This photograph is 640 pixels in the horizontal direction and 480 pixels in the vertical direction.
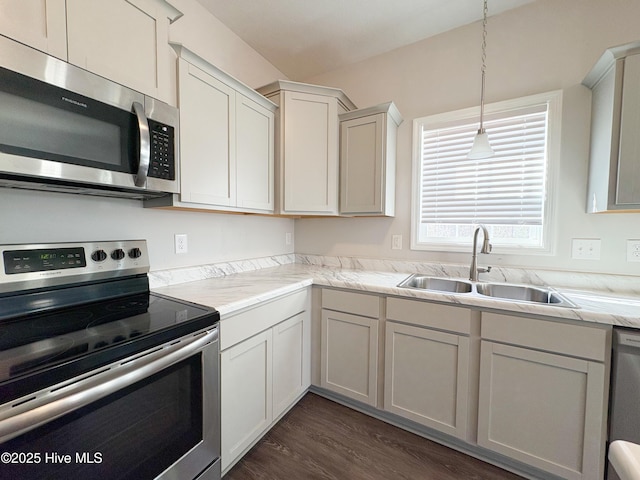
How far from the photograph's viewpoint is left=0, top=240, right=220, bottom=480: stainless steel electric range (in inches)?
26.8

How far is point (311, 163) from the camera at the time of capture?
2117mm

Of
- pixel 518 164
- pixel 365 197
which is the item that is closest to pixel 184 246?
pixel 365 197

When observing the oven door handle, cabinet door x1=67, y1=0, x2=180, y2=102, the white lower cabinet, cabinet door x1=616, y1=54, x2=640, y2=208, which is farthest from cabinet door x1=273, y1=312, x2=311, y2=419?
cabinet door x1=616, y1=54, x2=640, y2=208

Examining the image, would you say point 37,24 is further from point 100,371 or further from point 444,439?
point 444,439

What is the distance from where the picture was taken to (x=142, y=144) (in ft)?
3.71

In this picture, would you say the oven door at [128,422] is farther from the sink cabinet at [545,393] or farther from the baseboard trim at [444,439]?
the sink cabinet at [545,393]

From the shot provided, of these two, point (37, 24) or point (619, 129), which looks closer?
point (37, 24)

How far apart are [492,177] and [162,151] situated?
2138 millimetres

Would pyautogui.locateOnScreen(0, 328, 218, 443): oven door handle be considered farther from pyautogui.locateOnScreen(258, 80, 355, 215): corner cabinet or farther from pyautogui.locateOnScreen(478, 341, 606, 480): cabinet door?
pyautogui.locateOnScreen(478, 341, 606, 480): cabinet door

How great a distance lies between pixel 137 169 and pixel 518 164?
7.61 feet

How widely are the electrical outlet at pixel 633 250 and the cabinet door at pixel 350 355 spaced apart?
5.02ft

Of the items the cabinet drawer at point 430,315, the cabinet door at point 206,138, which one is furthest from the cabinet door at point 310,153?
the cabinet drawer at point 430,315

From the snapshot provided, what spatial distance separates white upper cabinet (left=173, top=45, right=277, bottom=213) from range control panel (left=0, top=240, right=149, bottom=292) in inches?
14.5

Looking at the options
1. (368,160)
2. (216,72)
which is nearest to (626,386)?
(368,160)
